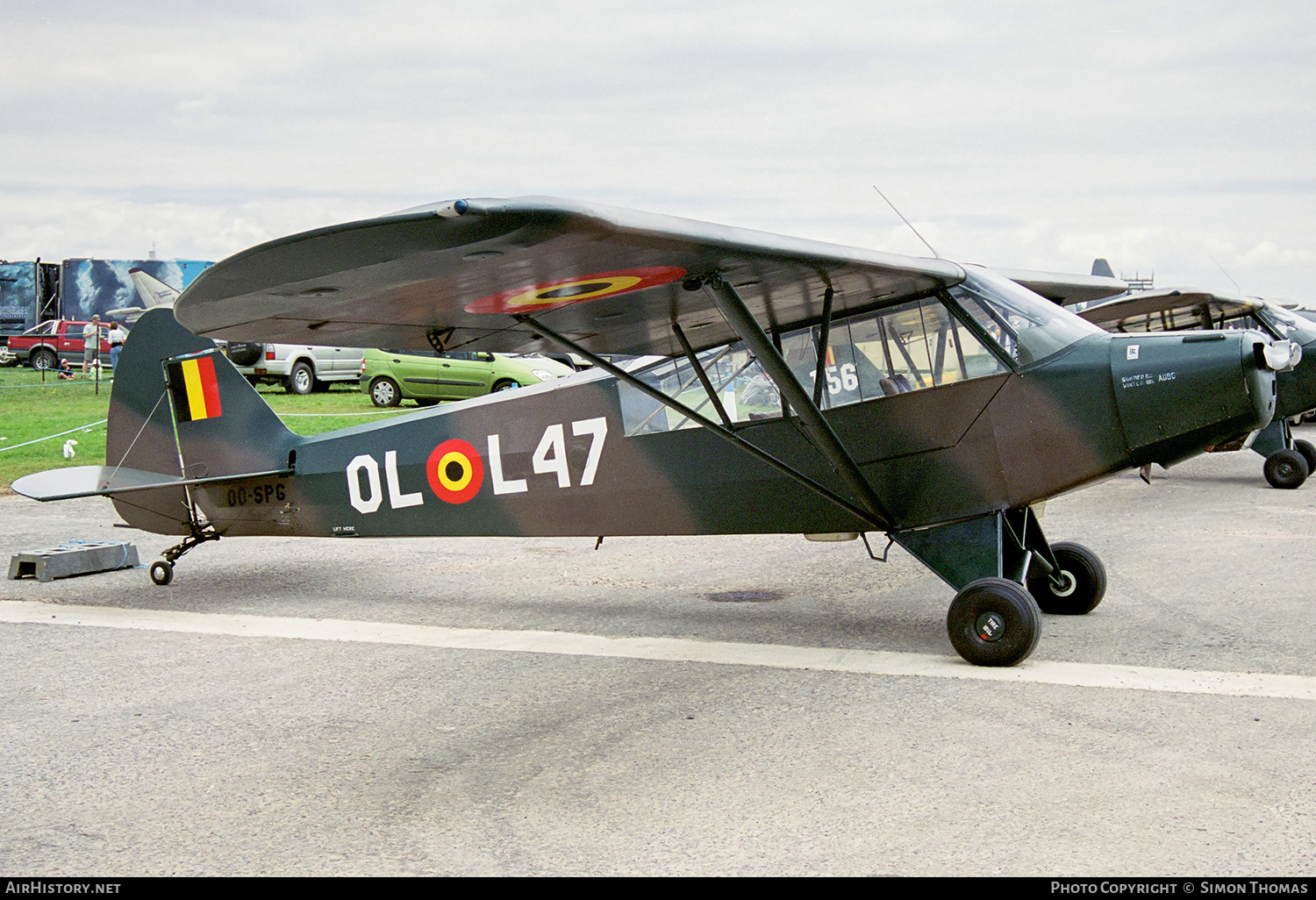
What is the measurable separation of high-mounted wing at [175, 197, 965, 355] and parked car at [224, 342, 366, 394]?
73.0 feet

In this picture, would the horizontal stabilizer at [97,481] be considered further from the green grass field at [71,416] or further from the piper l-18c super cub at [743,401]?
the green grass field at [71,416]

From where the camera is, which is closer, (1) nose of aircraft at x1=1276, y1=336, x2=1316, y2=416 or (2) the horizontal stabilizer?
(2) the horizontal stabilizer

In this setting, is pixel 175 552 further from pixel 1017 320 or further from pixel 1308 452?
pixel 1308 452

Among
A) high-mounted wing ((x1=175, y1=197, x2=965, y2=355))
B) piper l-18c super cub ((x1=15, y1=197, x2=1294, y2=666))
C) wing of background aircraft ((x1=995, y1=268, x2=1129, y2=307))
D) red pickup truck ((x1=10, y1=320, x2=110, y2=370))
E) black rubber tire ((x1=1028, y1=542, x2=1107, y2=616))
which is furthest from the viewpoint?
red pickup truck ((x1=10, y1=320, x2=110, y2=370))

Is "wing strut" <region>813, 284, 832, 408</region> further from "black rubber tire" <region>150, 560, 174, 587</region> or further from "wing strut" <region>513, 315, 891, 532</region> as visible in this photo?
"black rubber tire" <region>150, 560, 174, 587</region>

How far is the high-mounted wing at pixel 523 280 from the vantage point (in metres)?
3.81

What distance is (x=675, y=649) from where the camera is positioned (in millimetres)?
6422

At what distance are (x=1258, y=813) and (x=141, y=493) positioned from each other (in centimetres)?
770

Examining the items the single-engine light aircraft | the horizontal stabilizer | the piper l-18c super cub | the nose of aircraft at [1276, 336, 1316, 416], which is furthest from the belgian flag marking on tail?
the nose of aircraft at [1276, 336, 1316, 416]

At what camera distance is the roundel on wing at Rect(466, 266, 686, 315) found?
16.7 ft

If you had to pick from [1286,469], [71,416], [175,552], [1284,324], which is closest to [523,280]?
[175,552]
